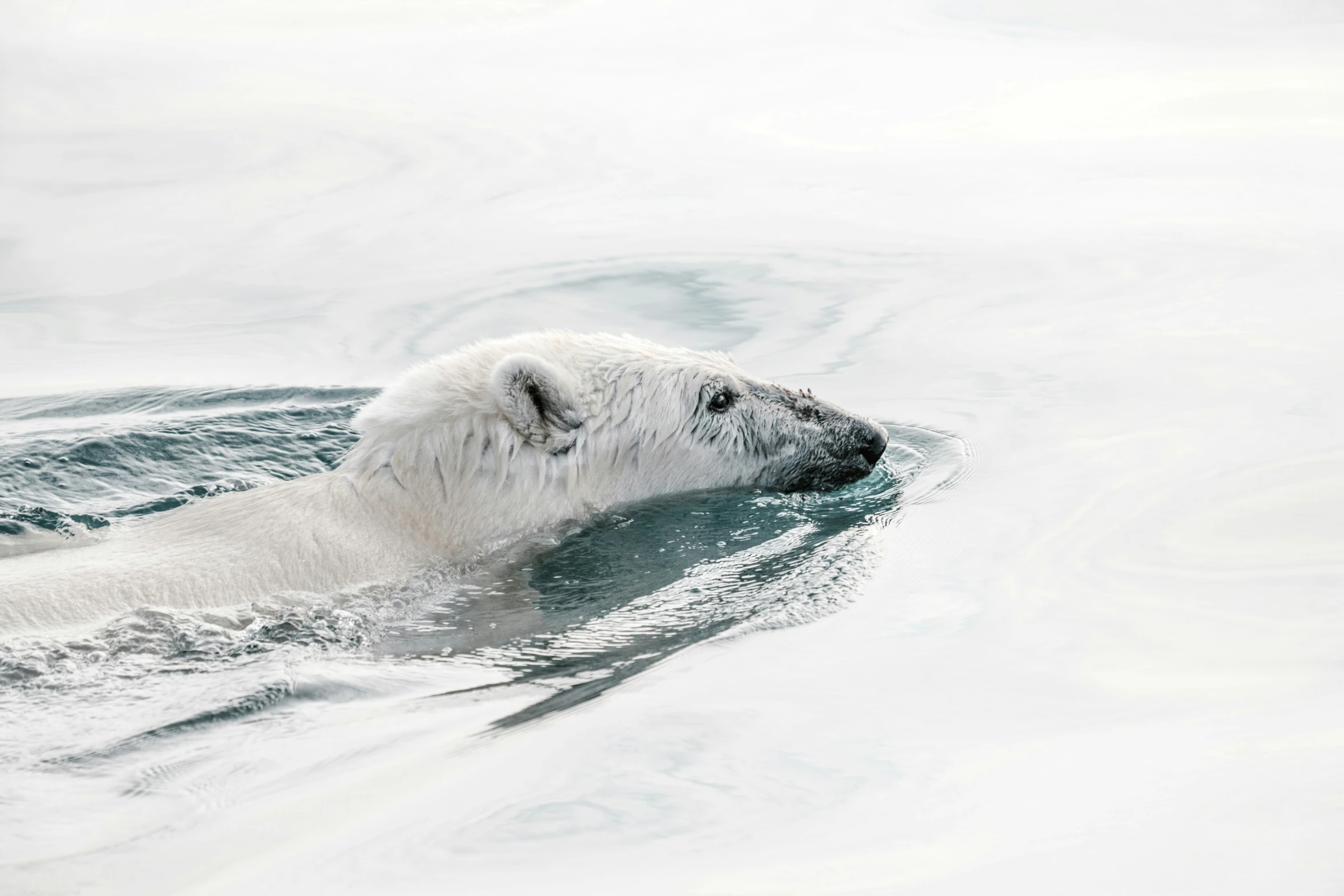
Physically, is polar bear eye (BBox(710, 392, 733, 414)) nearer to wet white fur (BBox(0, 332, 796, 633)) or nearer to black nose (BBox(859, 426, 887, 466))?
wet white fur (BBox(0, 332, 796, 633))

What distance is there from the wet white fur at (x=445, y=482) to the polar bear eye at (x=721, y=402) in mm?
50

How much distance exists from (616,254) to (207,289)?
335cm

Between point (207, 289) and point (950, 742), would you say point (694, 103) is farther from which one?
point (950, 742)

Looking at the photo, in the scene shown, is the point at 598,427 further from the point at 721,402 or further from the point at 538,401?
the point at 721,402

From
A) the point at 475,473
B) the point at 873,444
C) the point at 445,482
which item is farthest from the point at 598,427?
Result: the point at 873,444

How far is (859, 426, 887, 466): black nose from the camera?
7.34 m

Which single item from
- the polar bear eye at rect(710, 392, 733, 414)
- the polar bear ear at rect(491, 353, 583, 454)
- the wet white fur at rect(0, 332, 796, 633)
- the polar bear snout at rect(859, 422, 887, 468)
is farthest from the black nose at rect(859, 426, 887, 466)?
the polar bear ear at rect(491, 353, 583, 454)

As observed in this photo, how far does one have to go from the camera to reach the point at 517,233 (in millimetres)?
11984

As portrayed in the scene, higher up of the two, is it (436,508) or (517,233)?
(517,233)

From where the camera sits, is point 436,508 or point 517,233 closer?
point 436,508

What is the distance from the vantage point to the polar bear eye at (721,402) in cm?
710

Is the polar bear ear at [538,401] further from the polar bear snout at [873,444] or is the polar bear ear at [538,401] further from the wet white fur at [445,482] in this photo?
the polar bear snout at [873,444]

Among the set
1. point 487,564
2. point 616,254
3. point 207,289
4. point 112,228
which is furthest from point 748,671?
point 112,228

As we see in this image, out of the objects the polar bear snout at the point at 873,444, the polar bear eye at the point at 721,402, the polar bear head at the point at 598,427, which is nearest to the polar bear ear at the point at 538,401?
the polar bear head at the point at 598,427
